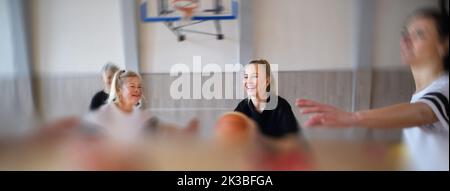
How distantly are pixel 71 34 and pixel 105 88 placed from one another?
166 millimetres

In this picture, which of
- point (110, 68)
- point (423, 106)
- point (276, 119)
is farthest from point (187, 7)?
point (423, 106)

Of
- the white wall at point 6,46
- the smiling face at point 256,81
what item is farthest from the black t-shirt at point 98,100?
the smiling face at point 256,81

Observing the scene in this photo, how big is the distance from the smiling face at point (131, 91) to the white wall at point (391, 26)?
1.76 ft

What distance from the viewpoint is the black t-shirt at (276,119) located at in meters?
0.70

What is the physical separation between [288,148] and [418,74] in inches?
12.9

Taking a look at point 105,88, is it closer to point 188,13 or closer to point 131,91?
point 131,91

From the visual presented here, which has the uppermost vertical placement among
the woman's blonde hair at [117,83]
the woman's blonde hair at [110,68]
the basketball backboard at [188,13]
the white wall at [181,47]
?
the basketball backboard at [188,13]

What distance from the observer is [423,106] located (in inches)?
25.6

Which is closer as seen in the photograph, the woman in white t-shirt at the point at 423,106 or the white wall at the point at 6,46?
the woman in white t-shirt at the point at 423,106

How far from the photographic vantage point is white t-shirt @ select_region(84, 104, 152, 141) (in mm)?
726

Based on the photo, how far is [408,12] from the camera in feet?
2.16

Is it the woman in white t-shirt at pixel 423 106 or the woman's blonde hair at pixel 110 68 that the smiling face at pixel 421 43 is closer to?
the woman in white t-shirt at pixel 423 106
